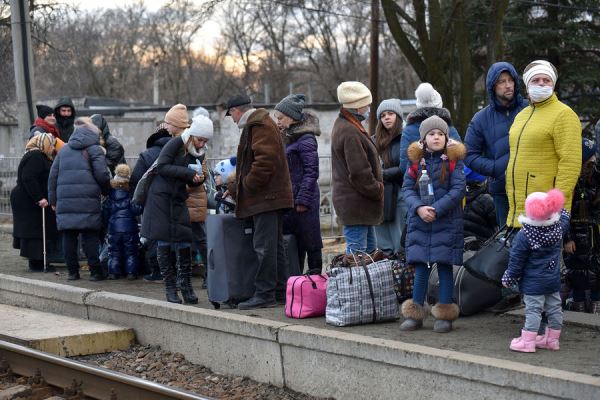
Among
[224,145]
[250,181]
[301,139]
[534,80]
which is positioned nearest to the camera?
[534,80]

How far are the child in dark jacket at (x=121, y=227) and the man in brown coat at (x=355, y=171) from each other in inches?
131

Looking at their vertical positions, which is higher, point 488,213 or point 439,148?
point 439,148

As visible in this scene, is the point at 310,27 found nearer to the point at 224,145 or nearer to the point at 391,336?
the point at 224,145

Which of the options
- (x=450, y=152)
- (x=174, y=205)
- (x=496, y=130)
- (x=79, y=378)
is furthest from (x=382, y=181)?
(x=79, y=378)

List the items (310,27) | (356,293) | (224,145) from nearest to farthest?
(356,293) → (224,145) → (310,27)

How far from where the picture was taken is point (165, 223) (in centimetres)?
915

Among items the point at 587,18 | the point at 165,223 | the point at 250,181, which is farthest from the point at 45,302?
the point at 587,18

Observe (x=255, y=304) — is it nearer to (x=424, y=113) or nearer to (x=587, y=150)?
(x=424, y=113)

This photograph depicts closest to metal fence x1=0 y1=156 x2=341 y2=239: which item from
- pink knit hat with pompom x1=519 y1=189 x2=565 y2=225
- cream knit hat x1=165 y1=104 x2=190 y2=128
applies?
cream knit hat x1=165 y1=104 x2=190 y2=128

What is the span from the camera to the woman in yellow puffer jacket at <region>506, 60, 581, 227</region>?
273 inches

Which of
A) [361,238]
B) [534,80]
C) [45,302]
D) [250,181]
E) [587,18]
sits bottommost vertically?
[45,302]

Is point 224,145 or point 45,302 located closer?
point 45,302

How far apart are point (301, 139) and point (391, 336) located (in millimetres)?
2505

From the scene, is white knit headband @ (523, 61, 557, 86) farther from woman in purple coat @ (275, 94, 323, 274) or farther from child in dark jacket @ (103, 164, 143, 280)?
child in dark jacket @ (103, 164, 143, 280)
